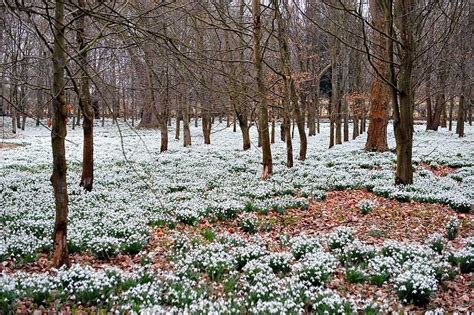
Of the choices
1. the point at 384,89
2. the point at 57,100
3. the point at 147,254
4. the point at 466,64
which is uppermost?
the point at 466,64

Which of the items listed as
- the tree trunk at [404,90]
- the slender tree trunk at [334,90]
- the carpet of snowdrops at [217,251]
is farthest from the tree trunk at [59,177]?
the slender tree trunk at [334,90]

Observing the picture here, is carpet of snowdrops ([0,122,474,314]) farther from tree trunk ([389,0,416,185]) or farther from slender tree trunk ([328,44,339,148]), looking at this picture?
slender tree trunk ([328,44,339,148])

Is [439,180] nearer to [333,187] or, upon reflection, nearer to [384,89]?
[333,187]

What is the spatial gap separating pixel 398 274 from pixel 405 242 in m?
1.86

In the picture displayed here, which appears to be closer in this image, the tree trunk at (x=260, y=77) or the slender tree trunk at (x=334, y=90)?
the tree trunk at (x=260, y=77)

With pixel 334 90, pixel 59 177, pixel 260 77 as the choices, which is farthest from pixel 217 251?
pixel 334 90

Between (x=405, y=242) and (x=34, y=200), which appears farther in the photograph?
(x=34, y=200)

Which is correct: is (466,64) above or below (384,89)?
above

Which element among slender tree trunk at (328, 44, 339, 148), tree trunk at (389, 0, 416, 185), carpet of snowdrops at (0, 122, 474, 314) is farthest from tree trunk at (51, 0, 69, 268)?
slender tree trunk at (328, 44, 339, 148)

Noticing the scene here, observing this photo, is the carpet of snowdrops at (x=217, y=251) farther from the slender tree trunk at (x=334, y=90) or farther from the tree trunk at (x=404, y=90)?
the slender tree trunk at (x=334, y=90)

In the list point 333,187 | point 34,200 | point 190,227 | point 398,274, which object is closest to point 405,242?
point 398,274

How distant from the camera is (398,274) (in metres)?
5.17

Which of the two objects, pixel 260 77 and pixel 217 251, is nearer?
pixel 217 251

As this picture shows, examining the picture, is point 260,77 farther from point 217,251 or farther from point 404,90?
point 217,251
